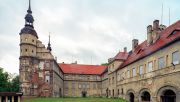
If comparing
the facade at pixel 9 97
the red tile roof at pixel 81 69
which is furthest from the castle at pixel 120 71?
the facade at pixel 9 97

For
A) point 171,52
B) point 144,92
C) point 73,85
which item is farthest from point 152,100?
point 73,85

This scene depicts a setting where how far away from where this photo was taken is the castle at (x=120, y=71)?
91.0 feet

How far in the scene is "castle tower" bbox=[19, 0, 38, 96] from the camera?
49.0 meters

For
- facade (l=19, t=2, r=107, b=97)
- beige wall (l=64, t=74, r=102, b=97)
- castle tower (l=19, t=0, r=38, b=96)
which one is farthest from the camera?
beige wall (l=64, t=74, r=102, b=97)

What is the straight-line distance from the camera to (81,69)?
71188 mm

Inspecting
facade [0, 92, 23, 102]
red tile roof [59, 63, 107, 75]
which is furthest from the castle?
facade [0, 92, 23, 102]

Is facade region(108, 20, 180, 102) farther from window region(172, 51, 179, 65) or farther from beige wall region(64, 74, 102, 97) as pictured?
beige wall region(64, 74, 102, 97)

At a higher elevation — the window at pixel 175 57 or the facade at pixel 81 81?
the window at pixel 175 57

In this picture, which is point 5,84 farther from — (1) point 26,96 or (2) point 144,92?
(2) point 144,92

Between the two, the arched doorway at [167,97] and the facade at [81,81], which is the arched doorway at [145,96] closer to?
the arched doorway at [167,97]

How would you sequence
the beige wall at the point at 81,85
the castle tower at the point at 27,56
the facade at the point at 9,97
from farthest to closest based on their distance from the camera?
the beige wall at the point at 81,85 < the castle tower at the point at 27,56 < the facade at the point at 9,97

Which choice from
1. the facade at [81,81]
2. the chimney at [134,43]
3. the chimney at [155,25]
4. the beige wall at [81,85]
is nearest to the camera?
the chimney at [155,25]

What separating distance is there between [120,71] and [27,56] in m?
17.8

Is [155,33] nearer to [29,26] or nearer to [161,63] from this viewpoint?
[161,63]
